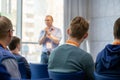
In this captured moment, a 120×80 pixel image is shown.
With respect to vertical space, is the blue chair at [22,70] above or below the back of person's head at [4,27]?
below

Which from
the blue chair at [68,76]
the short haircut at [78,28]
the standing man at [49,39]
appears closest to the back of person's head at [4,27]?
the blue chair at [68,76]

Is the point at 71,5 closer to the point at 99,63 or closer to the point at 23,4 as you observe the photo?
the point at 23,4

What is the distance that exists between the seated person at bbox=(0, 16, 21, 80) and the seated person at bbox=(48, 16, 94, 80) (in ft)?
1.79

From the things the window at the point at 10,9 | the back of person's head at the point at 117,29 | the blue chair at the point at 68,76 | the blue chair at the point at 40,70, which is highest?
the window at the point at 10,9

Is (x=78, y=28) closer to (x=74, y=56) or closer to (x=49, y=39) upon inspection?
(x=74, y=56)

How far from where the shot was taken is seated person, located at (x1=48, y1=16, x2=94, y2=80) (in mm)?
2279

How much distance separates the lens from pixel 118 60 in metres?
2.09

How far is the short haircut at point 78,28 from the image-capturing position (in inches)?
94.9

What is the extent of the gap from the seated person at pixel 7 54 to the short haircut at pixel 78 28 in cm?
71

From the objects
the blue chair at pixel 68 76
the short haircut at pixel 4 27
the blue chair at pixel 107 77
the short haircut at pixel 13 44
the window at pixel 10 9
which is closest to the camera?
the short haircut at pixel 4 27

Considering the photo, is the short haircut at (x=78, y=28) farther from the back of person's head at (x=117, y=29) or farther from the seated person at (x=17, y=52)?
the seated person at (x=17, y=52)

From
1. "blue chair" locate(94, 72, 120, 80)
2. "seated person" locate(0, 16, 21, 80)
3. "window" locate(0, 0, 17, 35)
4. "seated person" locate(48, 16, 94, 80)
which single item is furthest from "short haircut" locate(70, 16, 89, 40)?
"window" locate(0, 0, 17, 35)

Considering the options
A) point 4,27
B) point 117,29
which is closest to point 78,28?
point 117,29

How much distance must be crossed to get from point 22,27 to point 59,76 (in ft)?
15.1
